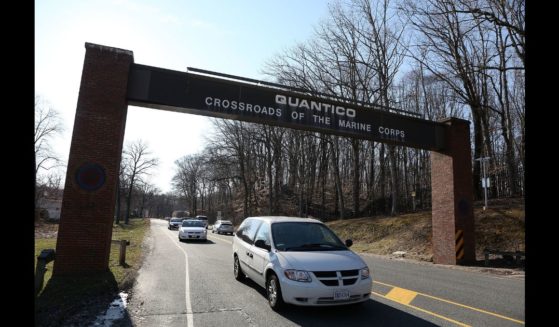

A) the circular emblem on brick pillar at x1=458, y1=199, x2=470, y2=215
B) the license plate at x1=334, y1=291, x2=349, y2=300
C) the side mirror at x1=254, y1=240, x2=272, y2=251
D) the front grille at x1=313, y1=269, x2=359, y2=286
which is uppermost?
the circular emblem on brick pillar at x1=458, y1=199, x2=470, y2=215

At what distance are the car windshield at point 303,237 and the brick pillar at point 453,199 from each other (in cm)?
973

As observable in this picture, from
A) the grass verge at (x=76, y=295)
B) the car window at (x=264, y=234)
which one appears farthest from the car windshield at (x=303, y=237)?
the grass verge at (x=76, y=295)

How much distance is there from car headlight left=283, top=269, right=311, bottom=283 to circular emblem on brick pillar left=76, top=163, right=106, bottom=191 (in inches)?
286

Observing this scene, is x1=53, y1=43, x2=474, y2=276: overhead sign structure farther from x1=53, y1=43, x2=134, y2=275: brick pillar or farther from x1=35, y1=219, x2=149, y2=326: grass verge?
x1=35, y1=219, x2=149, y2=326: grass verge

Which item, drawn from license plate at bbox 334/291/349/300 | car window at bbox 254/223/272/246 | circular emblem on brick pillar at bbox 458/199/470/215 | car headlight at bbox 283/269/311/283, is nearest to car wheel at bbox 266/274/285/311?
car headlight at bbox 283/269/311/283

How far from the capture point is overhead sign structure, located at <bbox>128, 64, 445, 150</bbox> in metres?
12.1

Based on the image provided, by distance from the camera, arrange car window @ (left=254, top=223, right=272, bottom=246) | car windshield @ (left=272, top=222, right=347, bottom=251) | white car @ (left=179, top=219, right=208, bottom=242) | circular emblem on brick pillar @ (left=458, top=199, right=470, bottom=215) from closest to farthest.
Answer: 1. car windshield @ (left=272, top=222, right=347, bottom=251)
2. car window @ (left=254, top=223, right=272, bottom=246)
3. circular emblem on brick pillar @ (left=458, top=199, right=470, bottom=215)
4. white car @ (left=179, top=219, right=208, bottom=242)

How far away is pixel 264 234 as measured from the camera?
27.7ft

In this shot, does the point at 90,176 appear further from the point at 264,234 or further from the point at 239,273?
the point at 264,234

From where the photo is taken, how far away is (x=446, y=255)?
1602 centimetres

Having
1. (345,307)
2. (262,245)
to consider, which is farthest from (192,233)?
(345,307)

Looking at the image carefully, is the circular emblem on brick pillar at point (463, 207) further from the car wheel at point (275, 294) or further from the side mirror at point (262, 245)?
the car wheel at point (275, 294)

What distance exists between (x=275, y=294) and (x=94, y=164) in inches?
287

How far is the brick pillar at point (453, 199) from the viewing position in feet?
51.8
